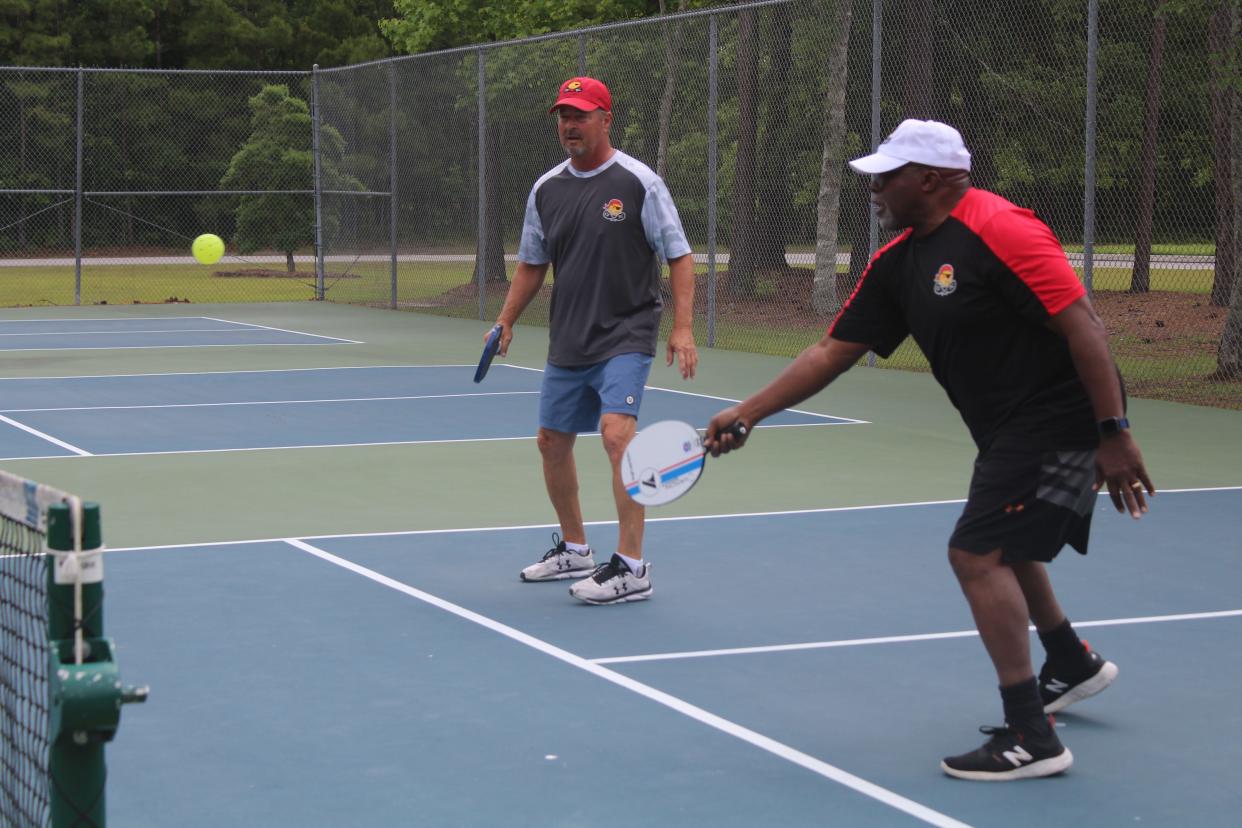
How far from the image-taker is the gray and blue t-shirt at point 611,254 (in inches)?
274

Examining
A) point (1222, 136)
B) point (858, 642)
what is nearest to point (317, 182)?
point (1222, 136)

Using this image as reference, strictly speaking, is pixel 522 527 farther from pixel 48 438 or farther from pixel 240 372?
pixel 240 372

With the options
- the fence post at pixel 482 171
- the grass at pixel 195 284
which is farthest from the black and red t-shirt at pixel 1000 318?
the grass at pixel 195 284

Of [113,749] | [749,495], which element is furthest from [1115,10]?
[113,749]

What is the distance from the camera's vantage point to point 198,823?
4281 mm

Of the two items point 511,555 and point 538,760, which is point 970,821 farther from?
point 511,555

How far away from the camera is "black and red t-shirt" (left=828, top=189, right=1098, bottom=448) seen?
4441mm

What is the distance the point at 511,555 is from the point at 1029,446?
11.4 feet

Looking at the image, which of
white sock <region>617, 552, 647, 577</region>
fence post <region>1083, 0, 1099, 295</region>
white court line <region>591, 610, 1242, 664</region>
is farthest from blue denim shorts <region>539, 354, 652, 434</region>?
fence post <region>1083, 0, 1099, 295</region>

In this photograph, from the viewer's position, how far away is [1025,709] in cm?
459

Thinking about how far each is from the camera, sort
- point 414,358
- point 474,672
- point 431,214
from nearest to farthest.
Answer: point 474,672
point 414,358
point 431,214

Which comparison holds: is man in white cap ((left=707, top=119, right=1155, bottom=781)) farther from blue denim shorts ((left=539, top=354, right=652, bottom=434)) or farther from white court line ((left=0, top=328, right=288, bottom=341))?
white court line ((left=0, top=328, right=288, bottom=341))

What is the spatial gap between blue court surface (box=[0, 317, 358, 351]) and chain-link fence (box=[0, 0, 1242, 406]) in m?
2.92

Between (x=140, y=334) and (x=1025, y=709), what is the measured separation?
1732 cm
